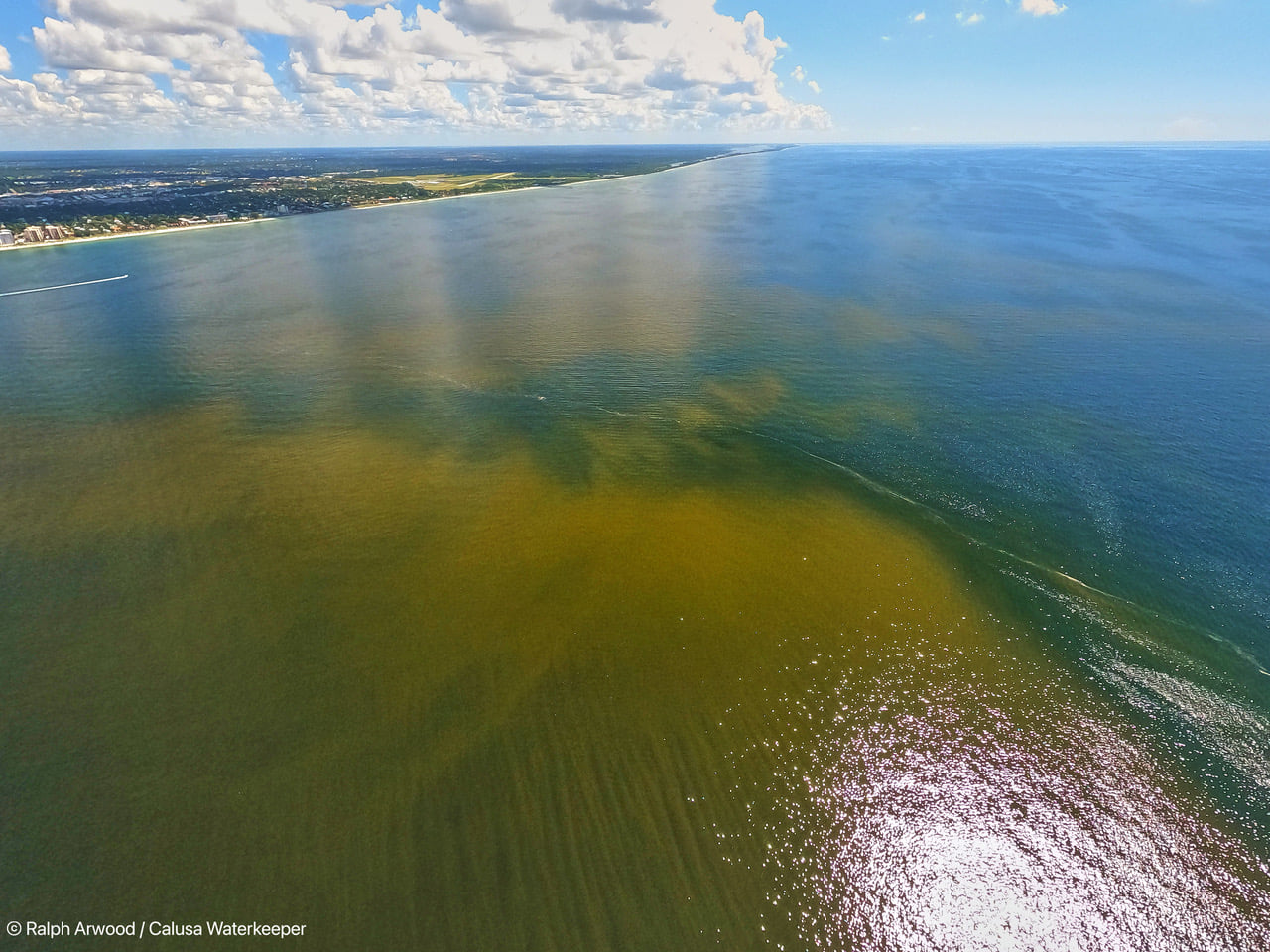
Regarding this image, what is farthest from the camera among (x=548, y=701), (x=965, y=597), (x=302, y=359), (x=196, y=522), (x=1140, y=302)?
(x=1140, y=302)

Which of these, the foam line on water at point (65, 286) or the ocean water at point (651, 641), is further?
the foam line on water at point (65, 286)

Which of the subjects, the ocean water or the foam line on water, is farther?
the foam line on water

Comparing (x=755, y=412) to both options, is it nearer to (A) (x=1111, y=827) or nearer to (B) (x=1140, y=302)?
(A) (x=1111, y=827)

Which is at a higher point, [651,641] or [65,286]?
[65,286]

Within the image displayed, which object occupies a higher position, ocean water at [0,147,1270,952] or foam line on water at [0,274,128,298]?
foam line on water at [0,274,128,298]

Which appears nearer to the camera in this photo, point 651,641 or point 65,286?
point 651,641

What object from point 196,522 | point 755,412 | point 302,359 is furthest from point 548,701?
point 302,359

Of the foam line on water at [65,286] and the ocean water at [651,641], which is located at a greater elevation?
the foam line on water at [65,286]

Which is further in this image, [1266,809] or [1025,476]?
[1025,476]
